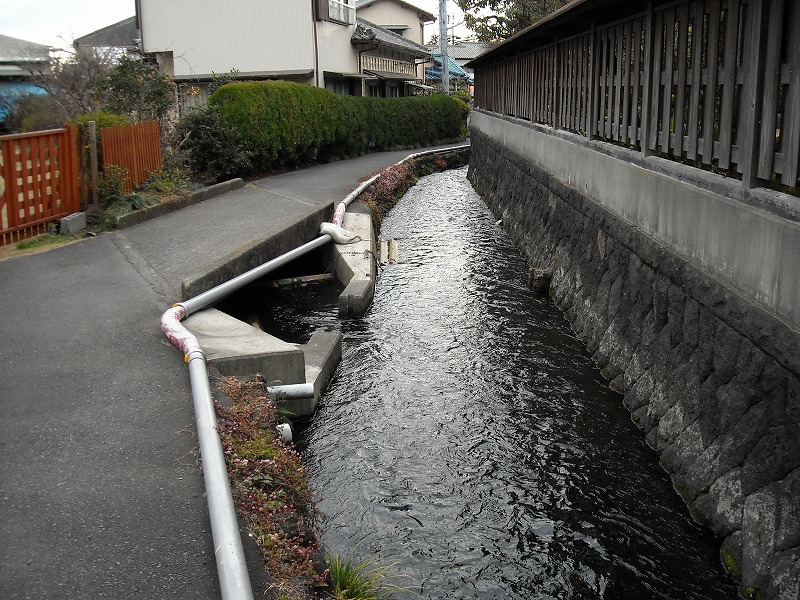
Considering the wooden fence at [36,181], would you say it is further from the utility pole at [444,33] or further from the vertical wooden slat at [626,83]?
the utility pole at [444,33]

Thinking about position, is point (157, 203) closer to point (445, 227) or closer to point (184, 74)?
point (445, 227)

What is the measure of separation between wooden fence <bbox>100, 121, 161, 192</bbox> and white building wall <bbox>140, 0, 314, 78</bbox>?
61.3ft

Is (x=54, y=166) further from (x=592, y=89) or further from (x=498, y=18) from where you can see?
(x=498, y=18)

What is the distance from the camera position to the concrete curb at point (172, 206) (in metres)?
14.4

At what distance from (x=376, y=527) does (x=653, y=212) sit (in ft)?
15.7

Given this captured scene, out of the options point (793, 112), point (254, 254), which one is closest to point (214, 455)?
point (793, 112)

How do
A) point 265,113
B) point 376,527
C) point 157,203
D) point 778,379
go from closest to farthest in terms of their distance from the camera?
point 778,379 < point 376,527 < point 157,203 < point 265,113

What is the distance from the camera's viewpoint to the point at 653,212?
923 centimetres

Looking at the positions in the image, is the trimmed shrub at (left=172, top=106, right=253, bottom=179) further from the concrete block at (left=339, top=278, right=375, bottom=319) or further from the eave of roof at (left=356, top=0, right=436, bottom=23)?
the eave of roof at (left=356, top=0, right=436, bottom=23)

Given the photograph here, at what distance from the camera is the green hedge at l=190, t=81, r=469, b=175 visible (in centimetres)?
2338

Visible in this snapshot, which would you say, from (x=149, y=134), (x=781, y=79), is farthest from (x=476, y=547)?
(x=149, y=134)

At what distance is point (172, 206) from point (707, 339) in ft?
38.8

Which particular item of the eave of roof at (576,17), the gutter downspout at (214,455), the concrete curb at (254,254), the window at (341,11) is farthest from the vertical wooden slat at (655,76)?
the window at (341,11)

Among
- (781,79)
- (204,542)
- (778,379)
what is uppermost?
(781,79)
